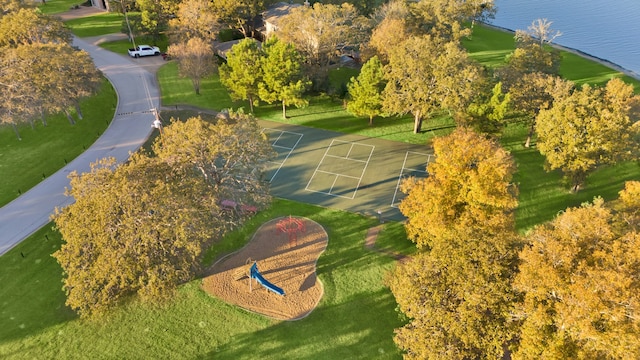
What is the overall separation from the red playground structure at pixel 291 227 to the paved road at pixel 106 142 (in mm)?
21001

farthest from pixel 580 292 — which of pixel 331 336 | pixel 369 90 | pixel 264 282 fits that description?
pixel 369 90

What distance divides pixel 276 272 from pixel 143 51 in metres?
51.5

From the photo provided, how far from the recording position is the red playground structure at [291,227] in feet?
121

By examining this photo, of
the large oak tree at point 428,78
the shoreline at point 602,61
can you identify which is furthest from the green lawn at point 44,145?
the shoreline at point 602,61

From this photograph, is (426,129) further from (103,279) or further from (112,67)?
(112,67)

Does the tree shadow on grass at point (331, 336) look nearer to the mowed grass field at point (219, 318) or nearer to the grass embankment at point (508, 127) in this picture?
the mowed grass field at point (219, 318)

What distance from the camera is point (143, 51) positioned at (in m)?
67.3

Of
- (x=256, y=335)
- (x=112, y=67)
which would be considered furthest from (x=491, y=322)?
(x=112, y=67)

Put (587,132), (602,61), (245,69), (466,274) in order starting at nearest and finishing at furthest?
(466,274) < (587,132) < (245,69) < (602,61)

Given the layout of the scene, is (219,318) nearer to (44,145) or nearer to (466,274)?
(466,274)

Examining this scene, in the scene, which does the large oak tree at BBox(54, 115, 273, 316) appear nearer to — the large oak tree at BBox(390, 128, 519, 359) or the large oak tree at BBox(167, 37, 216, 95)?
the large oak tree at BBox(390, 128, 519, 359)

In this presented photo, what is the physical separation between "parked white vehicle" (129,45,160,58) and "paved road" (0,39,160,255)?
1.31 m

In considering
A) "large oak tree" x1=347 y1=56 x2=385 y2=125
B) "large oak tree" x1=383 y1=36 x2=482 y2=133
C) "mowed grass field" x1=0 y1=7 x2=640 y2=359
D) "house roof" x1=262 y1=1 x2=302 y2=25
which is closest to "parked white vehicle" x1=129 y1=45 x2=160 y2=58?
"house roof" x1=262 y1=1 x2=302 y2=25

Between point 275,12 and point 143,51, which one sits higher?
point 275,12
